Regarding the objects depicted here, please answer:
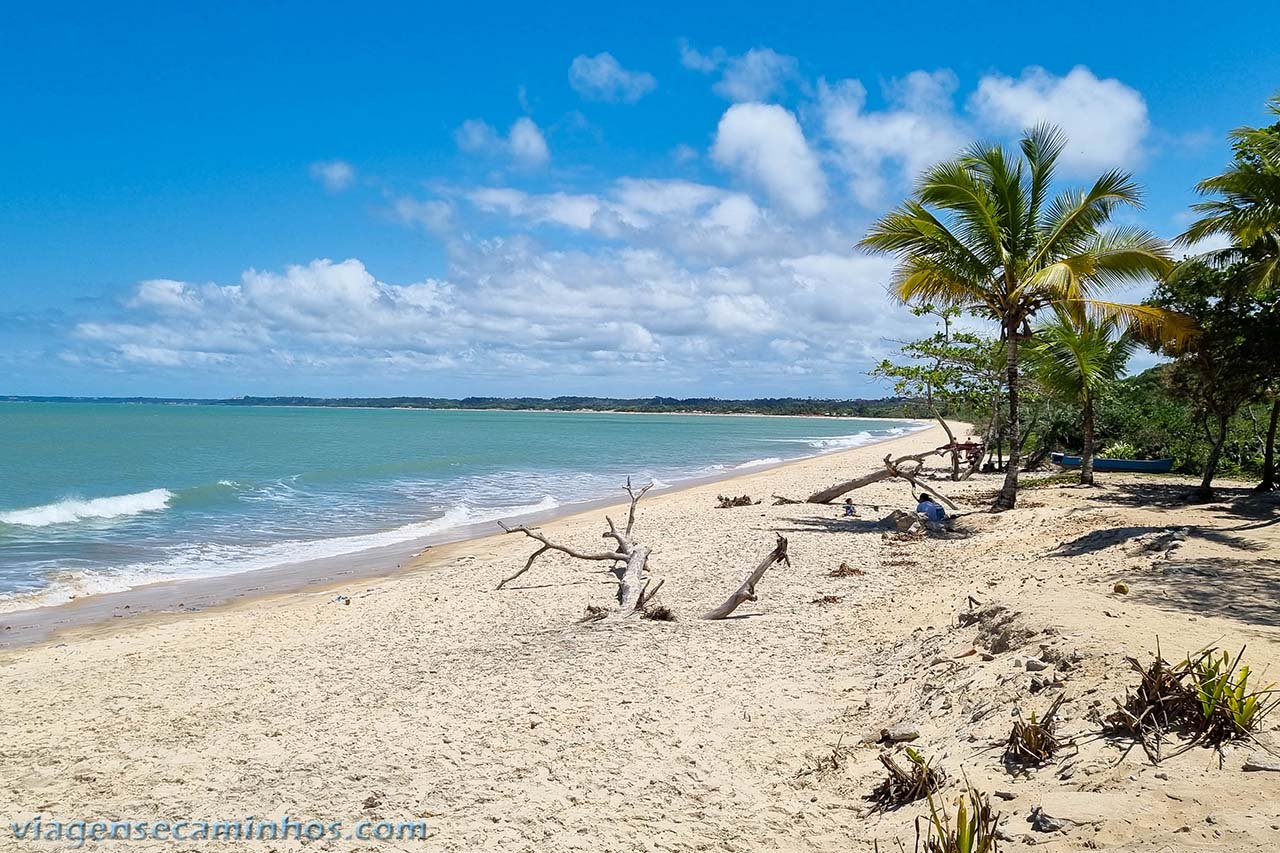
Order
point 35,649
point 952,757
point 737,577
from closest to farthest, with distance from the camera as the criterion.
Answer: point 952,757
point 35,649
point 737,577

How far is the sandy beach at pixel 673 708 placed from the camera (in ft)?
13.2

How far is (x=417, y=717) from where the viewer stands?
601 centimetres

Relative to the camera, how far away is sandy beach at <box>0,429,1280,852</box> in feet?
13.2

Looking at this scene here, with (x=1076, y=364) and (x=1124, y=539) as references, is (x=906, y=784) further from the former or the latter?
(x=1076, y=364)

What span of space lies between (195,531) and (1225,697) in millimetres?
21012

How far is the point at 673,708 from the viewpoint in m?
5.86

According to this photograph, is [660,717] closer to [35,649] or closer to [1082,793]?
[1082,793]

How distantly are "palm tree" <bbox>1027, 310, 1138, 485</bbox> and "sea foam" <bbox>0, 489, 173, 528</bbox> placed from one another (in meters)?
25.2

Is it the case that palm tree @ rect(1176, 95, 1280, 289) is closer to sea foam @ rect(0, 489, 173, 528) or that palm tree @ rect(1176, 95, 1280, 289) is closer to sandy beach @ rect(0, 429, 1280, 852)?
sandy beach @ rect(0, 429, 1280, 852)

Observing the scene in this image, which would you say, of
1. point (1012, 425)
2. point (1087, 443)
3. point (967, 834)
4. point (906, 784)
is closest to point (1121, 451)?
point (1087, 443)

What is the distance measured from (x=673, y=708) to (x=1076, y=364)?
16862 mm

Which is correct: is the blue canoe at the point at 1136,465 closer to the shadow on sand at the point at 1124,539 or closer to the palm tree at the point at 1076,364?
the palm tree at the point at 1076,364

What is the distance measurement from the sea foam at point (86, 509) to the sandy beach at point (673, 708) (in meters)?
12.8

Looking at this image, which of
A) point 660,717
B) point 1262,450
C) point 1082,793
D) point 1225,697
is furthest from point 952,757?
point 1262,450
